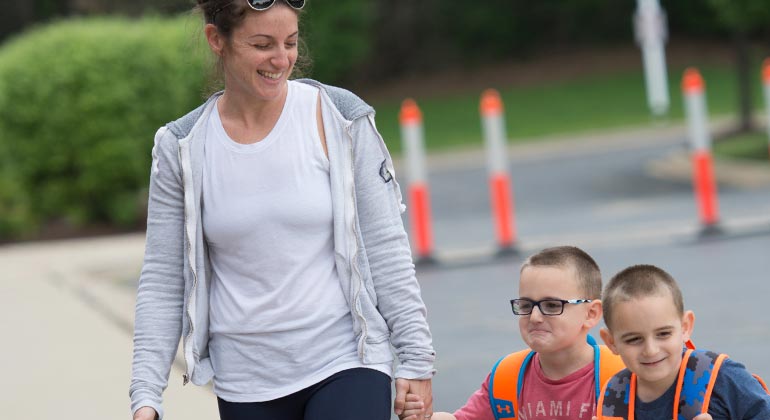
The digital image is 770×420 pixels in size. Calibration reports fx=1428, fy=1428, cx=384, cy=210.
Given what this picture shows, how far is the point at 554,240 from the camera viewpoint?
13.1 metres

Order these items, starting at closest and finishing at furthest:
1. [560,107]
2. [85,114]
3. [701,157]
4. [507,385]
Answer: [507,385] → [701,157] → [85,114] → [560,107]

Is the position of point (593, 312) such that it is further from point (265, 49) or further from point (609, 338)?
point (265, 49)

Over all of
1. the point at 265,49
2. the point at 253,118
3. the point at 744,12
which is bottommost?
Result: the point at 253,118

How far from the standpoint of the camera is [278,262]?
11.4 ft

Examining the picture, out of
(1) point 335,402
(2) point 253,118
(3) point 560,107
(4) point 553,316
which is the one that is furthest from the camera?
(3) point 560,107

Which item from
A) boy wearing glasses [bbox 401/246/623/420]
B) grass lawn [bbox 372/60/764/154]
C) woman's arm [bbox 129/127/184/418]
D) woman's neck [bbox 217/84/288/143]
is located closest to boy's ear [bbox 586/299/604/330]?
boy wearing glasses [bbox 401/246/623/420]

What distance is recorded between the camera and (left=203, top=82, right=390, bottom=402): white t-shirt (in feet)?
11.4

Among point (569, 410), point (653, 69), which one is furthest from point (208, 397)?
point (653, 69)

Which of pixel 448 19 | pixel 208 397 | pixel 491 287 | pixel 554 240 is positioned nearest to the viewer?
pixel 208 397

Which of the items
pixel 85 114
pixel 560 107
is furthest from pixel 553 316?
pixel 560 107

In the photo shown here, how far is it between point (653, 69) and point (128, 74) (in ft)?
21.2

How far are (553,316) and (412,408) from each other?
1.52 feet

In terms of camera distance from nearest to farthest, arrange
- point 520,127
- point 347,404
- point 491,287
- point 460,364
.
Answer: point 347,404
point 460,364
point 491,287
point 520,127

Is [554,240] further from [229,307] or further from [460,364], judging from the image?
[229,307]
